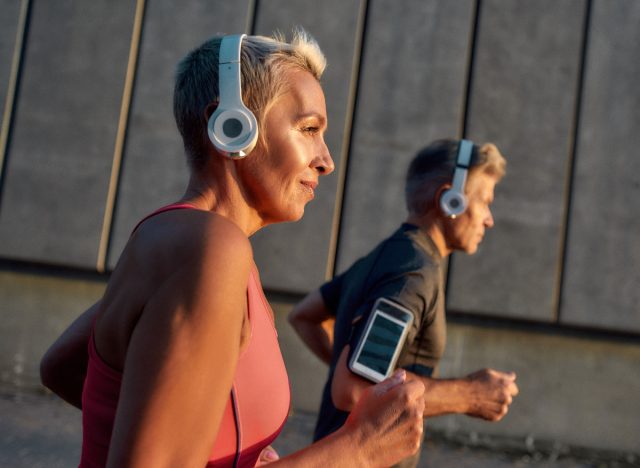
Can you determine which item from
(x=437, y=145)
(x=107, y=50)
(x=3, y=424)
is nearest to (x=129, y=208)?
(x=107, y=50)

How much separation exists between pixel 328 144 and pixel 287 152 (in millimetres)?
3260

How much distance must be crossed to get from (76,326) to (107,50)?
3.59 meters

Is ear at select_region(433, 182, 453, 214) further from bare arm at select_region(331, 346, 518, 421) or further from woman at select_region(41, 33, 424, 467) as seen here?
woman at select_region(41, 33, 424, 467)

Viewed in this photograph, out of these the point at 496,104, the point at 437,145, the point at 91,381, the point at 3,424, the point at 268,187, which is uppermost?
the point at 496,104

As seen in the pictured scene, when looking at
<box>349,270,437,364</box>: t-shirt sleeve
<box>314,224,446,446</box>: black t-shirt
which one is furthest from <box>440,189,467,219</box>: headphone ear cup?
<box>349,270,437,364</box>: t-shirt sleeve

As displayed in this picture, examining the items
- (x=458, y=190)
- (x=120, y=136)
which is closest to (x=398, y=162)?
(x=120, y=136)

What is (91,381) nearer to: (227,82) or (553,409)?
(227,82)

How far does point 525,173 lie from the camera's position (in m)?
4.24

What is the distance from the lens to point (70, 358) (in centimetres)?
120

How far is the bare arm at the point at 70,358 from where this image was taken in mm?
1191

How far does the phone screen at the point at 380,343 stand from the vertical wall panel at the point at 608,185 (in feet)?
9.84

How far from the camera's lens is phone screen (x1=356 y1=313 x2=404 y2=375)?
4.90 ft

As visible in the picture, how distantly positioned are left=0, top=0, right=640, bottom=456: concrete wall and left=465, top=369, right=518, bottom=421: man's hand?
2.45 m

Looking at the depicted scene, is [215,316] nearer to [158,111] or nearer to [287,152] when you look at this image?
[287,152]
